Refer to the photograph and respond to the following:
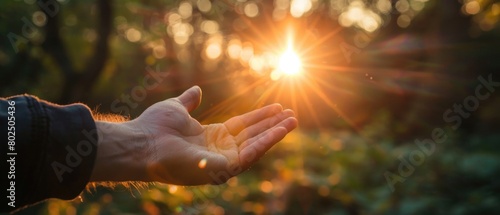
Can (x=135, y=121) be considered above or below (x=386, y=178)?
below

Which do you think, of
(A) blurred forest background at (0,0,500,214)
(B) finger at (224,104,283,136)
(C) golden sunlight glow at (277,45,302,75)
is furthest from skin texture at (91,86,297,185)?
(C) golden sunlight glow at (277,45,302,75)

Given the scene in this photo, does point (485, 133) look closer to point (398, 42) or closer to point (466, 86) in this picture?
point (466, 86)

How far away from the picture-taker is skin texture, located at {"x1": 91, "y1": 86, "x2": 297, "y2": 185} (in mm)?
2730

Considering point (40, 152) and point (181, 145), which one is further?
point (181, 145)

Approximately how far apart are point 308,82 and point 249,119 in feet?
19.3

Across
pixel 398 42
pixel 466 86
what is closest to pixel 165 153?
pixel 466 86

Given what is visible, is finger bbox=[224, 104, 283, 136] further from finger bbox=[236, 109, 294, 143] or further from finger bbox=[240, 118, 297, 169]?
finger bbox=[240, 118, 297, 169]

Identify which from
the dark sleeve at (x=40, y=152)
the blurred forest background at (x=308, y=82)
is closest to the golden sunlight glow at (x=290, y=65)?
the blurred forest background at (x=308, y=82)

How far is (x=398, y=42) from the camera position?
14883 millimetres

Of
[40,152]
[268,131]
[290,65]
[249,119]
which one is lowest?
[40,152]

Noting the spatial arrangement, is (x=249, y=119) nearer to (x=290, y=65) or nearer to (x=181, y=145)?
(x=181, y=145)

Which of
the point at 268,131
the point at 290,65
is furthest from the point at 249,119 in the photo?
the point at 290,65

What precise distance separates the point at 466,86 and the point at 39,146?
10.1m

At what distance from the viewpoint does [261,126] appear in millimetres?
3350
